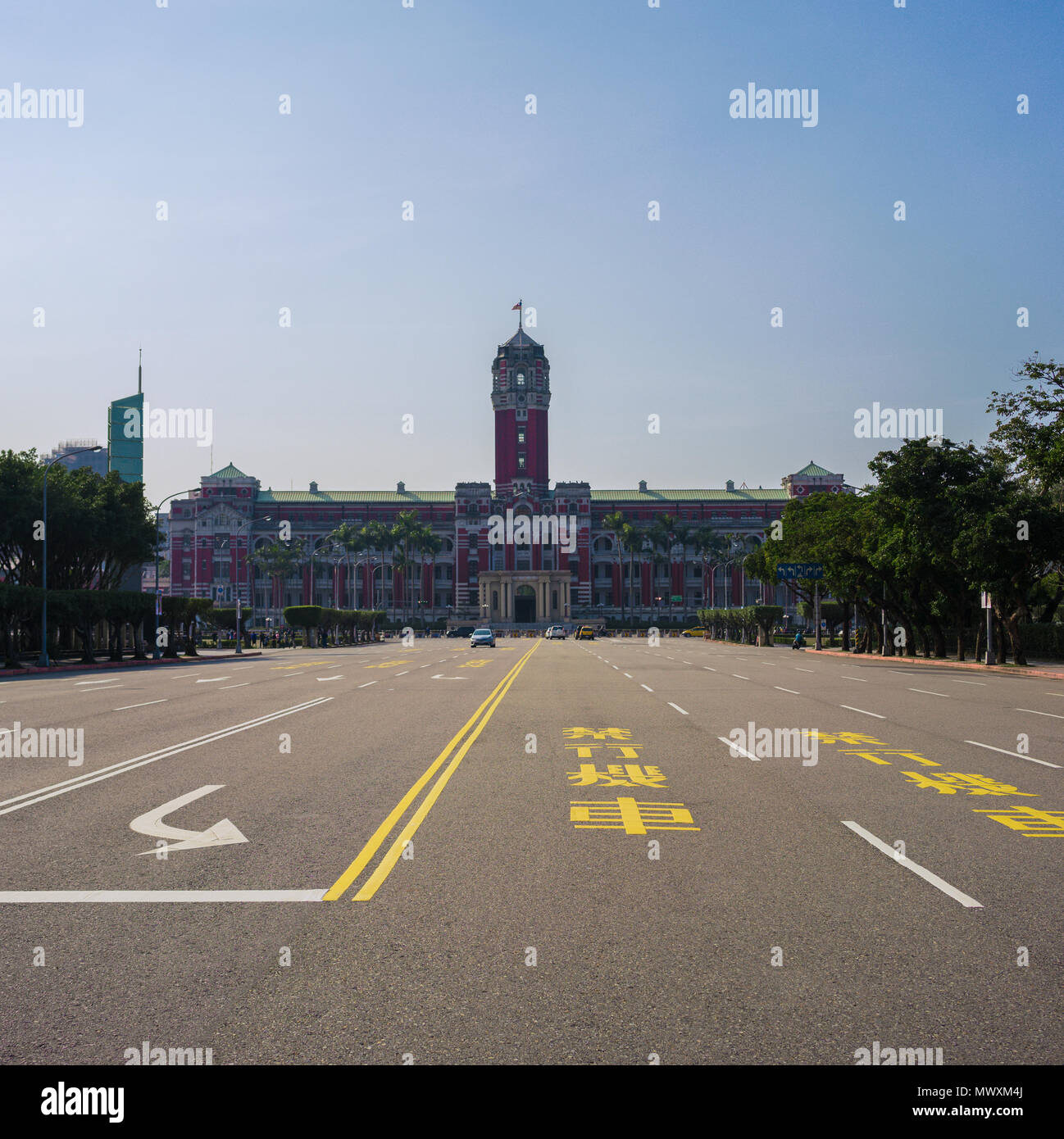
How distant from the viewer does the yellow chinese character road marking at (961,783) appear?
38.1ft

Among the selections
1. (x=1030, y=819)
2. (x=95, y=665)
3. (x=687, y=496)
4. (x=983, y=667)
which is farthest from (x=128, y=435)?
(x=687, y=496)

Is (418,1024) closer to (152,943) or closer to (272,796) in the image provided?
(152,943)

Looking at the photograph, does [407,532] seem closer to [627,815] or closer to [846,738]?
[846,738]

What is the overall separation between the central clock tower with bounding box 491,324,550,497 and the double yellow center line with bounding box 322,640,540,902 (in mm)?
133418

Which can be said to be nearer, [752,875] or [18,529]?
[752,875]

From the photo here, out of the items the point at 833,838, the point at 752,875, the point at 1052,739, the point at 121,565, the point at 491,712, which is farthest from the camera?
the point at 121,565

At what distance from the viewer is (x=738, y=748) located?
15336 millimetres

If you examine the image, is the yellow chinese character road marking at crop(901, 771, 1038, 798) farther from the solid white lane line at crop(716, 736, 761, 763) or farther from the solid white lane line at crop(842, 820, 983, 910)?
the solid white lane line at crop(842, 820, 983, 910)

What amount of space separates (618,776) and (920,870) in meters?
5.07

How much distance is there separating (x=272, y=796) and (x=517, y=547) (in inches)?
5473

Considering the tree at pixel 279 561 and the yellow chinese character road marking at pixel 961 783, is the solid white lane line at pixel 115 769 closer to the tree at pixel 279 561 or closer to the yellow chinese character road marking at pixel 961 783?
the yellow chinese character road marking at pixel 961 783

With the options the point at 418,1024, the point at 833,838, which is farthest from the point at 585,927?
the point at 833,838
